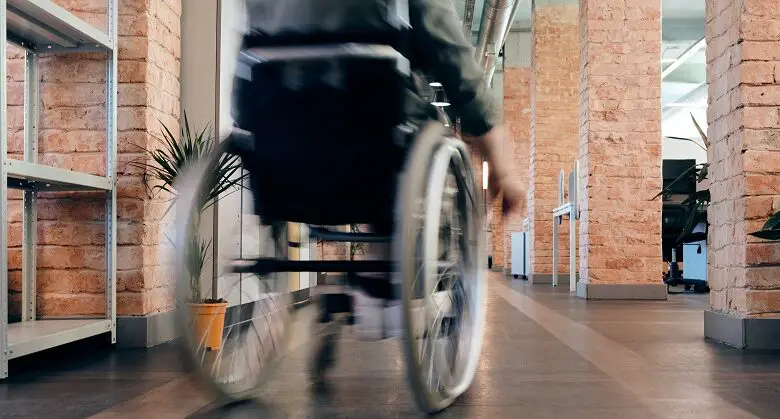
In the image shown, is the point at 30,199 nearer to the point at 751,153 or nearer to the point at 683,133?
the point at 751,153

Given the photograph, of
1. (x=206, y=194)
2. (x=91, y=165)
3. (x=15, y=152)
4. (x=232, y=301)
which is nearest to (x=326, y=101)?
(x=206, y=194)

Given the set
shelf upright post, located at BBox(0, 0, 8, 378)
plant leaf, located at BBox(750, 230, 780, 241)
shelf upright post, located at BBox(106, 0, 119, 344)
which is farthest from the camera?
shelf upright post, located at BBox(106, 0, 119, 344)

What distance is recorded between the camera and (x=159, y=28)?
3.35 m

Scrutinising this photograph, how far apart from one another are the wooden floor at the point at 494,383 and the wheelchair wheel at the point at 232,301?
0.24ft

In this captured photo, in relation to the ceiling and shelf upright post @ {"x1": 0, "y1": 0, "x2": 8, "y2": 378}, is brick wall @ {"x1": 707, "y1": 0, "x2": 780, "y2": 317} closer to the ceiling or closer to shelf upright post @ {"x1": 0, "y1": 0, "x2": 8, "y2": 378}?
shelf upright post @ {"x1": 0, "y1": 0, "x2": 8, "y2": 378}

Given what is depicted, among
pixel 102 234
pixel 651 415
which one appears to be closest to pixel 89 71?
pixel 102 234

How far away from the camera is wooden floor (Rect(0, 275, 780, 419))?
1894 millimetres

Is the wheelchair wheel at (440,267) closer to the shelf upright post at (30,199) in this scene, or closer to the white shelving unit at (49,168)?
the white shelving unit at (49,168)

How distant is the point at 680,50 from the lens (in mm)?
13305

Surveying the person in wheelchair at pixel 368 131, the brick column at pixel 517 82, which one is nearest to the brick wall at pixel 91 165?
the person in wheelchair at pixel 368 131

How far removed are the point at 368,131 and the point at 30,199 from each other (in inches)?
76.9

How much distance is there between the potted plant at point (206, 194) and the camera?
1774 mm

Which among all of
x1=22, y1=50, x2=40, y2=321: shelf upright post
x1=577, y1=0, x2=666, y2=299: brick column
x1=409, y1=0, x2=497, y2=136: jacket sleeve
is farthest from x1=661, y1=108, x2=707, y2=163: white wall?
x1=409, y1=0, x2=497, y2=136: jacket sleeve

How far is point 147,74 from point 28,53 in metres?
0.48
